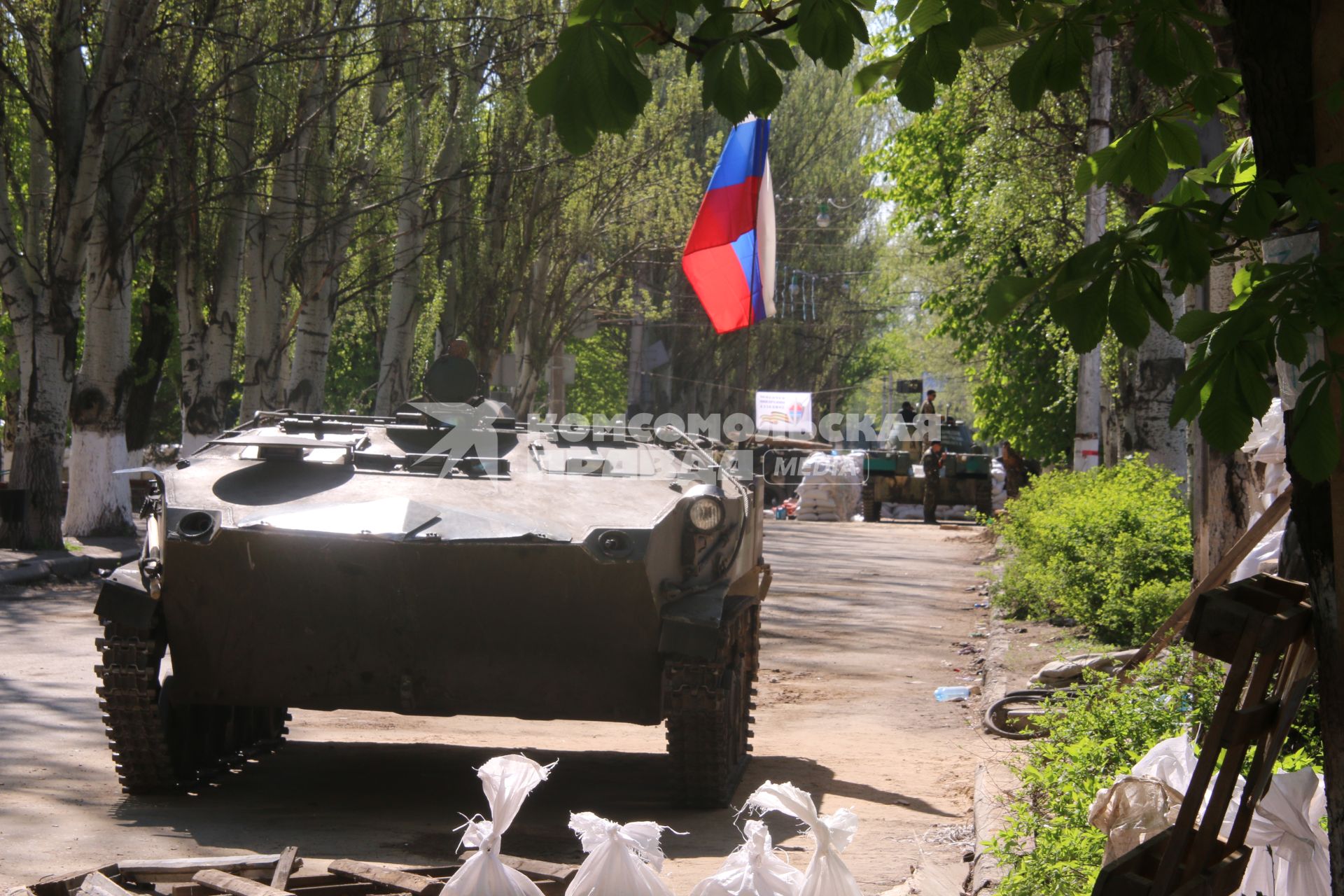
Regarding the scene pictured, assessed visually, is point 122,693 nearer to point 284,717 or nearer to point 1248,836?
point 284,717

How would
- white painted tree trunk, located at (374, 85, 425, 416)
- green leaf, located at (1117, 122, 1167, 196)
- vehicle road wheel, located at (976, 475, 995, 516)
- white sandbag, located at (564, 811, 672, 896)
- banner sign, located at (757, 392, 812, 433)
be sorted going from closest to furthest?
1. green leaf, located at (1117, 122, 1167, 196)
2. white sandbag, located at (564, 811, 672, 896)
3. white painted tree trunk, located at (374, 85, 425, 416)
4. vehicle road wheel, located at (976, 475, 995, 516)
5. banner sign, located at (757, 392, 812, 433)

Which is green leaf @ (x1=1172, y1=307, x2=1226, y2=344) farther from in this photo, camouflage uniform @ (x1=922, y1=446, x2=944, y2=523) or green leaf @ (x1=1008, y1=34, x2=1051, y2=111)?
camouflage uniform @ (x1=922, y1=446, x2=944, y2=523)

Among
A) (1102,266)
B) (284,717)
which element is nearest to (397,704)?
(284,717)

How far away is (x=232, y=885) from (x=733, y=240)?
31.6 ft

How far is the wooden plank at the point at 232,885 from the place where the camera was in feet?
13.9

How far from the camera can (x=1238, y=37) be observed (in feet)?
9.42

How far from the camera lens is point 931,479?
28.7m

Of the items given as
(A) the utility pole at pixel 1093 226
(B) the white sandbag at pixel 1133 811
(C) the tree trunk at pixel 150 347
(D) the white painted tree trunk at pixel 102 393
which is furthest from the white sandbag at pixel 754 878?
(C) the tree trunk at pixel 150 347

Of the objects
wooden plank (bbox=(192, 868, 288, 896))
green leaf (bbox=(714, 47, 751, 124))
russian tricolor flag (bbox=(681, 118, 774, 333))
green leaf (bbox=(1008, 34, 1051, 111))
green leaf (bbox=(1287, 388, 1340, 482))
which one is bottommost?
wooden plank (bbox=(192, 868, 288, 896))

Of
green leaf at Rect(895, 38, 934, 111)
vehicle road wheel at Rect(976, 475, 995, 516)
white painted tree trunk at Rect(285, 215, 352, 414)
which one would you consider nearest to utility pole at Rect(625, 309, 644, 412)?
vehicle road wheel at Rect(976, 475, 995, 516)

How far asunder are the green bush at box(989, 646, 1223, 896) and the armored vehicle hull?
1450 millimetres

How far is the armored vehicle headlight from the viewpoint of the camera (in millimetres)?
6703

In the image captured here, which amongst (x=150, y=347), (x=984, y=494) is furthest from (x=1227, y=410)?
(x=984, y=494)

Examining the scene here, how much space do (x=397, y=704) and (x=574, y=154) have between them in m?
4.00
